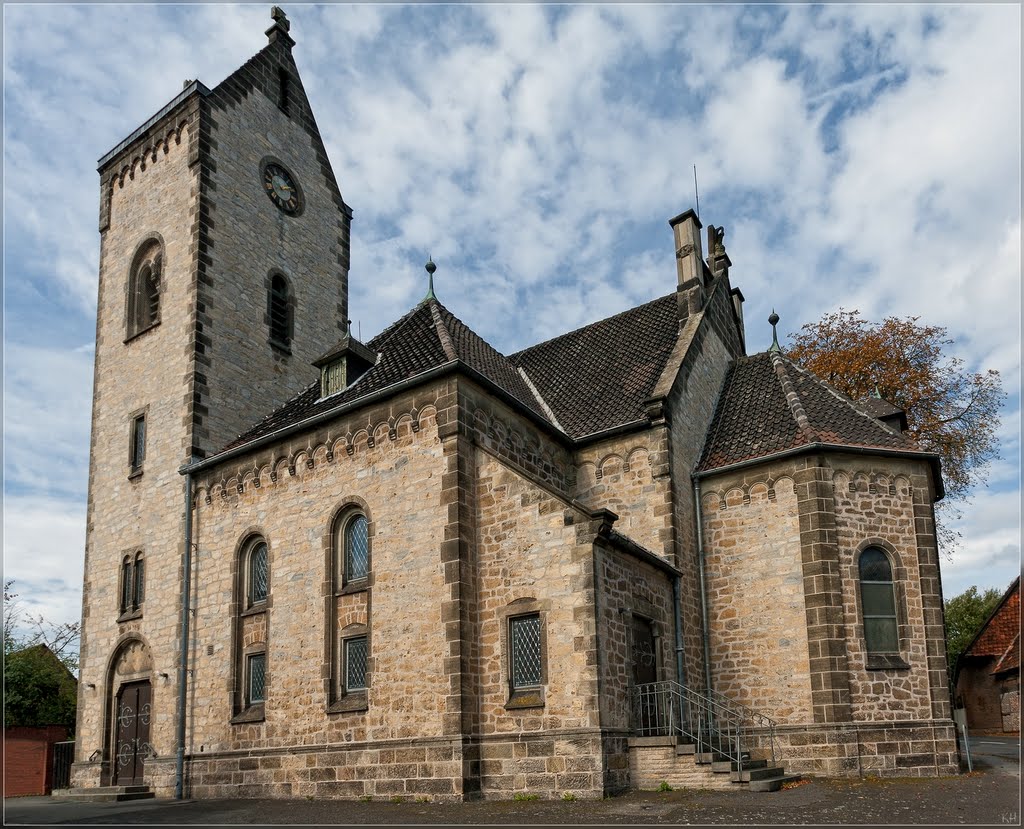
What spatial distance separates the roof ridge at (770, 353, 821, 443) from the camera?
1819 cm

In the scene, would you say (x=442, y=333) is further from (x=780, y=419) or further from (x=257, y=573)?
(x=780, y=419)

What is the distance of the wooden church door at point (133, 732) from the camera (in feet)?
66.4

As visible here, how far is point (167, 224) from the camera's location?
2409 cm

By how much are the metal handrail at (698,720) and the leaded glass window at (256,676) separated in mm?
7702

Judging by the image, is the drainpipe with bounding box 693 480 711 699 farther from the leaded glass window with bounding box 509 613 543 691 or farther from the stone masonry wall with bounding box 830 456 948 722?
the leaded glass window with bounding box 509 613 543 691

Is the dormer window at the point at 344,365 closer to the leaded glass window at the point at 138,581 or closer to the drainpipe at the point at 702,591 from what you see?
the leaded glass window at the point at 138,581

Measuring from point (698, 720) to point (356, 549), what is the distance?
22.8 ft

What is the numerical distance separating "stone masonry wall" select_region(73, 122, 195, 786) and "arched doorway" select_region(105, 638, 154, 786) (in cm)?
13

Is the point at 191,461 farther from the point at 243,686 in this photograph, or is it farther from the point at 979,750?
the point at 979,750

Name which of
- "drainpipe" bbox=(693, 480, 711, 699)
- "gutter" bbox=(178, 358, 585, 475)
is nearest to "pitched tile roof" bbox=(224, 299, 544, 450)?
"gutter" bbox=(178, 358, 585, 475)

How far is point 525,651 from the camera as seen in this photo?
15.1 metres

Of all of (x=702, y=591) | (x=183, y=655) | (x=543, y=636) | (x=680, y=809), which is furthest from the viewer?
(x=183, y=655)

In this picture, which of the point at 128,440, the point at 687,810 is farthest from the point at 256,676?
the point at 687,810

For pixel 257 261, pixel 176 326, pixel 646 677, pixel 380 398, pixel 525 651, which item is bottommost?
pixel 646 677
